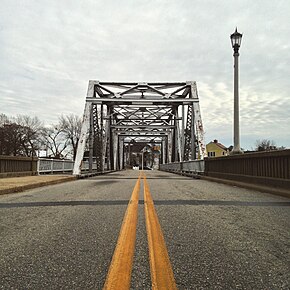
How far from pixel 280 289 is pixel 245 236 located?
1.75m

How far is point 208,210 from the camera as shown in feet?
21.3

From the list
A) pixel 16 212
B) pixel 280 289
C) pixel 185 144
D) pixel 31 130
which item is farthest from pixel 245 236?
pixel 31 130

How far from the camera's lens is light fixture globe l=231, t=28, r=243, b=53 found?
1318 cm

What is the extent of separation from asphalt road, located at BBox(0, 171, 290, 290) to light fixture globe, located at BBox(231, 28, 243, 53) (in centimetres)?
852

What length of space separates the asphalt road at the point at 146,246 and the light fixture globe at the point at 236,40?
28.0 ft

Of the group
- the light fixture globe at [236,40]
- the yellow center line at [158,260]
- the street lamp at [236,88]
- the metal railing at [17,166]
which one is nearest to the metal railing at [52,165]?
the metal railing at [17,166]

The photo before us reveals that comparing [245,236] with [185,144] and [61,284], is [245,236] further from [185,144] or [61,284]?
[185,144]

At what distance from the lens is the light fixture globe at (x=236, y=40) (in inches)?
519

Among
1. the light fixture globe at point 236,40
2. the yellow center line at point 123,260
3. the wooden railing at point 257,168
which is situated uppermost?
the light fixture globe at point 236,40

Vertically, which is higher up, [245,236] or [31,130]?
[31,130]

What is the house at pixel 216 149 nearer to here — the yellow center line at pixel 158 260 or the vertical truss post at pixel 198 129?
the vertical truss post at pixel 198 129

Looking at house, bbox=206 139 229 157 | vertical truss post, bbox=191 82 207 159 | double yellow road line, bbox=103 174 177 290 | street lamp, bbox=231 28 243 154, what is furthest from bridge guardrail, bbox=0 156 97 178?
house, bbox=206 139 229 157

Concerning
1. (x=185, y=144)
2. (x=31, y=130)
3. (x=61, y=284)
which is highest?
(x=31, y=130)

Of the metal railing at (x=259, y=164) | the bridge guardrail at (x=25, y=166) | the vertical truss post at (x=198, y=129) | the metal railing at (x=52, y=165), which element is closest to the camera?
the metal railing at (x=259, y=164)
